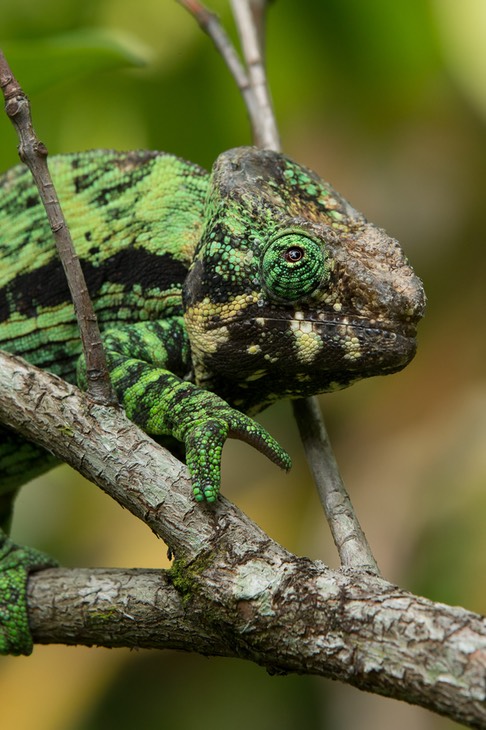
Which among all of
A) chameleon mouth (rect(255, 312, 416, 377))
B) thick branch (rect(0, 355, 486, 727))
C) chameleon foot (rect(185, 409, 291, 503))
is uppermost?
chameleon mouth (rect(255, 312, 416, 377))

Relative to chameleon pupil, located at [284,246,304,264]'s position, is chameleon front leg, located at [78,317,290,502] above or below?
below

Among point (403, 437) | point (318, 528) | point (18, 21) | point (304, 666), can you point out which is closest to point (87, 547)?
point (318, 528)

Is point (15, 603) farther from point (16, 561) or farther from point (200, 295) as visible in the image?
point (200, 295)

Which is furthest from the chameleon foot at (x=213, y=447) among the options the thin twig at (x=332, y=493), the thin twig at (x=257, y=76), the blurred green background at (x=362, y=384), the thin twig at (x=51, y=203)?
the blurred green background at (x=362, y=384)

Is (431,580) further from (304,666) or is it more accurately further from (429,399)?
(304,666)

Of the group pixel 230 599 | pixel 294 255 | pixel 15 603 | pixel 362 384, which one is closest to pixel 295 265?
pixel 294 255

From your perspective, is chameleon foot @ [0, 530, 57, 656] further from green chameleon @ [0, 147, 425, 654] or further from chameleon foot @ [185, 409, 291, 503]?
chameleon foot @ [185, 409, 291, 503]

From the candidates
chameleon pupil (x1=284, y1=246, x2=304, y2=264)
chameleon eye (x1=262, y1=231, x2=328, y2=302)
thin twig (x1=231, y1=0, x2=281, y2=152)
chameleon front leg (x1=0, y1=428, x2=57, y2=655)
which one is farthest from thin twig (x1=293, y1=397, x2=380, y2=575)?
thin twig (x1=231, y1=0, x2=281, y2=152)
